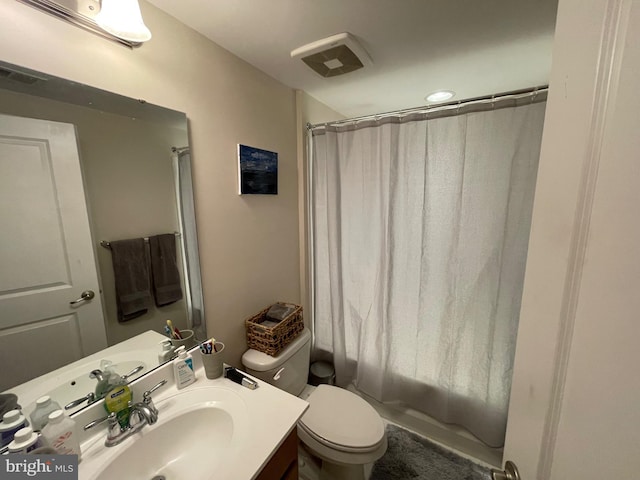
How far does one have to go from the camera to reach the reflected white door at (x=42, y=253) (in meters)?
0.68

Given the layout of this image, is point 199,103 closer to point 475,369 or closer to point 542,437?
point 542,437

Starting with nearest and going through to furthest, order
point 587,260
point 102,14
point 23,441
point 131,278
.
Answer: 1. point 587,260
2. point 23,441
3. point 102,14
4. point 131,278

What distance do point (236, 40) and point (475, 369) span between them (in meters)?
2.10

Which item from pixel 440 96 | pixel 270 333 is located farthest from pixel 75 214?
pixel 440 96

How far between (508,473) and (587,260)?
472 mm

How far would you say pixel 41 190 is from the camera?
2.35 feet

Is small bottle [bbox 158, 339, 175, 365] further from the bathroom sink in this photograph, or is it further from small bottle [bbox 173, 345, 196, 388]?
the bathroom sink

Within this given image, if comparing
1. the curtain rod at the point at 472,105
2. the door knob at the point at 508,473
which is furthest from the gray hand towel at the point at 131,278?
the curtain rod at the point at 472,105

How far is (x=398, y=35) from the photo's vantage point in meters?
1.12

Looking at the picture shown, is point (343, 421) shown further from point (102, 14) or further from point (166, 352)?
point (102, 14)

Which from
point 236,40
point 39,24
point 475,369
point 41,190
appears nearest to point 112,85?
point 39,24

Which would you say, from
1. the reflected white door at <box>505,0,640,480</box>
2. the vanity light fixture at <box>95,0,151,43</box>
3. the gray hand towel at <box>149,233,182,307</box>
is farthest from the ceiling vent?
the gray hand towel at <box>149,233,182,307</box>

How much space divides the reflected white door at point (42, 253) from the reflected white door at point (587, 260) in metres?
1.23

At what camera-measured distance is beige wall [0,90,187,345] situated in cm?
78
